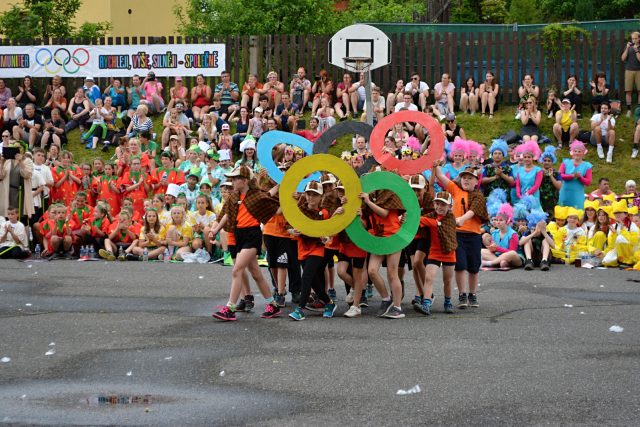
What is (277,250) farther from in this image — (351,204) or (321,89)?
(321,89)

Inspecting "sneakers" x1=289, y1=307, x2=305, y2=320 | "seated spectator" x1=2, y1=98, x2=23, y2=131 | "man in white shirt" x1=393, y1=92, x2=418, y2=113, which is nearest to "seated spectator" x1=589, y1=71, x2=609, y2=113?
"man in white shirt" x1=393, y1=92, x2=418, y2=113

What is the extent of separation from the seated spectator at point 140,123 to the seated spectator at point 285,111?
2.81m

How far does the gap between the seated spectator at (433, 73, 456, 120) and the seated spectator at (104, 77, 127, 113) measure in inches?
284

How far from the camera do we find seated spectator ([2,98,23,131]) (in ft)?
81.0

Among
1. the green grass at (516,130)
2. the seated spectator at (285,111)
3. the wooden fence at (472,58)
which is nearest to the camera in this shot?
the green grass at (516,130)

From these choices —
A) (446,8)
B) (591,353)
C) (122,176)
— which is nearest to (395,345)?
(591,353)

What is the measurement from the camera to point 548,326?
12008 mm

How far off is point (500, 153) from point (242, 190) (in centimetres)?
709

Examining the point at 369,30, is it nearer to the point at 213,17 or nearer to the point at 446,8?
the point at 213,17

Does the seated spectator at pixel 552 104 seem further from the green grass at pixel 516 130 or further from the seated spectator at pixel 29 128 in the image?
the seated spectator at pixel 29 128

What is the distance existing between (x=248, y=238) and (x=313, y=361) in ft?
9.16

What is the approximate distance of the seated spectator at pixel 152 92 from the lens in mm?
25625

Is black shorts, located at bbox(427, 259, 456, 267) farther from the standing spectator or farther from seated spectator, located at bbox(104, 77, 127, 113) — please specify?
seated spectator, located at bbox(104, 77, 127, 113)

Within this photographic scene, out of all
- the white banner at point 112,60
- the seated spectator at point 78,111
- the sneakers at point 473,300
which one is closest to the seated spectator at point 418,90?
the white banner at point 112,60
